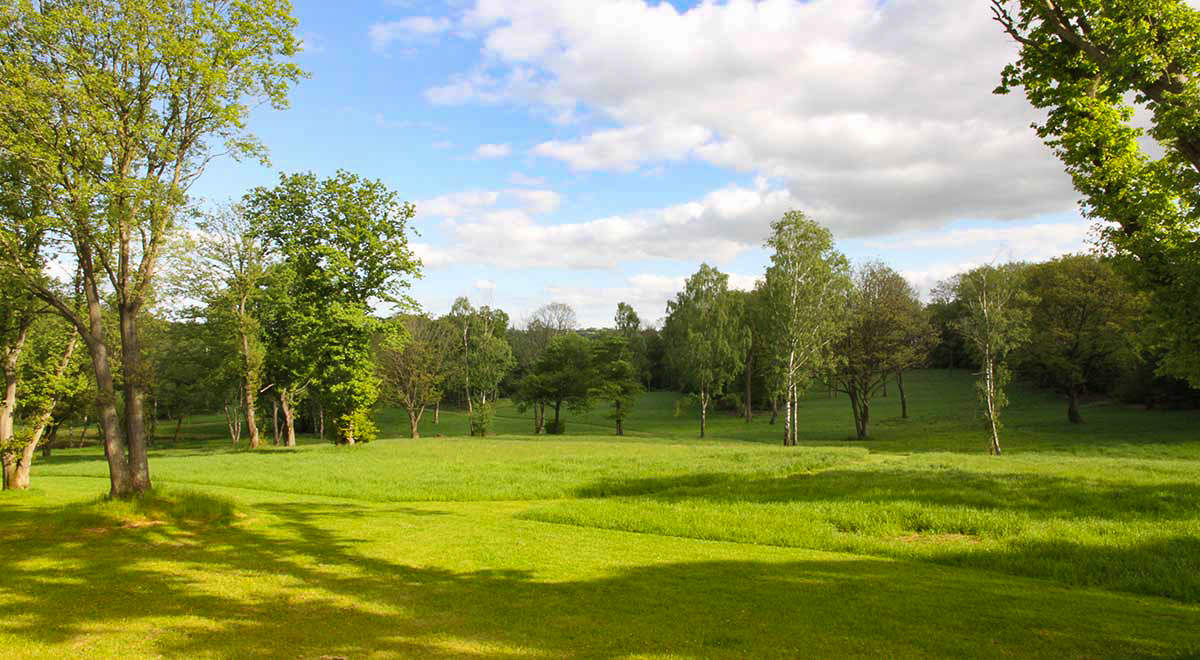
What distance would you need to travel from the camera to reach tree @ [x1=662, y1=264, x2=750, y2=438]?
218ft

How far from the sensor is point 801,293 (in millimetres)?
49594

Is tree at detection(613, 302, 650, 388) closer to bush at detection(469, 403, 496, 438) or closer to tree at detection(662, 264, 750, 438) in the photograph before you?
tree at detection(662, 264, 750, 438)

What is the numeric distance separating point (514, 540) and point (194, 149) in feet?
45.4

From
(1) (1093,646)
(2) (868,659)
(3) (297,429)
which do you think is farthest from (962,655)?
(3) (297,429)

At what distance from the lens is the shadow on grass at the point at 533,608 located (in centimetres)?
723

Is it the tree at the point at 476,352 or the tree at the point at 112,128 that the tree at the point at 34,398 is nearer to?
the tree at the point at 112,128

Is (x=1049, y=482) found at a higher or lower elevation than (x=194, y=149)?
lower

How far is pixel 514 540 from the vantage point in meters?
13.9

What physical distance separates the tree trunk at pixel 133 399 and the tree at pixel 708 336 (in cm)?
5307

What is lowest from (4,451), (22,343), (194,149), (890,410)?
(890,410)

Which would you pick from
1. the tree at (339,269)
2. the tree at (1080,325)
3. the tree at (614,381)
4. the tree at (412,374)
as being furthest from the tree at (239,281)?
the tree at (1080,325)

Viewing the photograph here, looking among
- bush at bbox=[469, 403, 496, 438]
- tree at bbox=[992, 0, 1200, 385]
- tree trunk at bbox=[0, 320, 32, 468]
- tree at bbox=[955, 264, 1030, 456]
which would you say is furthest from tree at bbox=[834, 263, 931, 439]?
tree trunk at bbox=[0, 320, 32, 468]

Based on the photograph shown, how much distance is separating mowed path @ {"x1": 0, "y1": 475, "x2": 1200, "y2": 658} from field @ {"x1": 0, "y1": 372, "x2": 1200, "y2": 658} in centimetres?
5

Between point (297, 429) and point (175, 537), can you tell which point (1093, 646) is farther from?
point (297, 429)
